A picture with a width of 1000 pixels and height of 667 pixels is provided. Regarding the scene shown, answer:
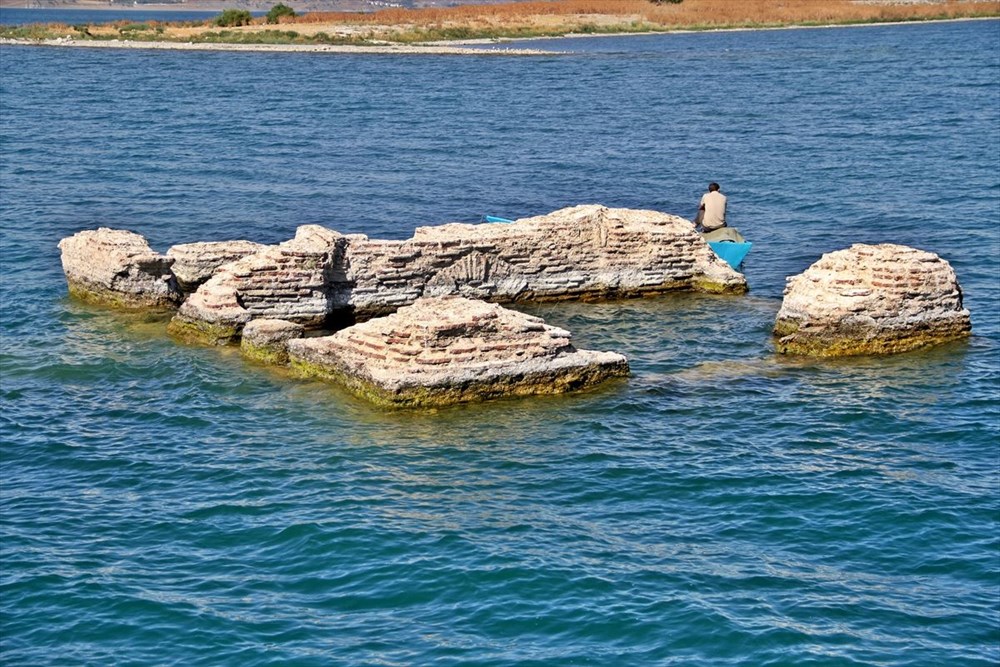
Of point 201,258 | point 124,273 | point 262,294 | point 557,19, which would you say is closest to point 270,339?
point 262,294

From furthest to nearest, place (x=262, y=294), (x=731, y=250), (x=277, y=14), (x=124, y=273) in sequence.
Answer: (x=277, y=14)
(x=731, y=250)
(x=124, y=273)
(x=262, y=294)

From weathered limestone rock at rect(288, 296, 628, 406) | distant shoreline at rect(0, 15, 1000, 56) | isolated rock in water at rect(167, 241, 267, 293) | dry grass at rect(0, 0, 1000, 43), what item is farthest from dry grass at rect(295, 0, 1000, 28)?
weathered limestone rock at rect(288, 296, 628, 406)

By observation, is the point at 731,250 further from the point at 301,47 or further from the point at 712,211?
the point at 301,47

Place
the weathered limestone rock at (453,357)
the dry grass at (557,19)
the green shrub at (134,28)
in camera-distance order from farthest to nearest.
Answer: the green shrub at (134,28) → the dry grass at (557,19) → the weathered limestone rock at (453,357)

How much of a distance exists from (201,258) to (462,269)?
15.8ft

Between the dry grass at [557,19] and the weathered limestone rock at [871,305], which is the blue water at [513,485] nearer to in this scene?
the weathered limestone rock at [871,305]

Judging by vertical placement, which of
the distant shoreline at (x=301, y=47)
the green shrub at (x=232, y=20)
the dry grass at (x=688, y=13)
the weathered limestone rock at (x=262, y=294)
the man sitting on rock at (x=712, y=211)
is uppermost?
the dry grass at (x=688, y=13)

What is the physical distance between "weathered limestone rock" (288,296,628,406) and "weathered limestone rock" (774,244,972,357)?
3939 millimetres

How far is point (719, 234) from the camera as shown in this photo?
2836cm

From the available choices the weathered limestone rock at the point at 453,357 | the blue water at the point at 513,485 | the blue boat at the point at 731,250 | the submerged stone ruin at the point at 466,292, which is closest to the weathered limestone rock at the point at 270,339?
the submerged stone ruin at the point at 466,292

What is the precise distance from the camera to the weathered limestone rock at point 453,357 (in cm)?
1919

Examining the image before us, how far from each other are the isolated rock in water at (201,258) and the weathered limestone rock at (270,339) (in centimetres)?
323

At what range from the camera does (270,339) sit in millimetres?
21531

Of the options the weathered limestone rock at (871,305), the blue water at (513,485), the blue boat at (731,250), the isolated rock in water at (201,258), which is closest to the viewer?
the blue water at (513,485)
